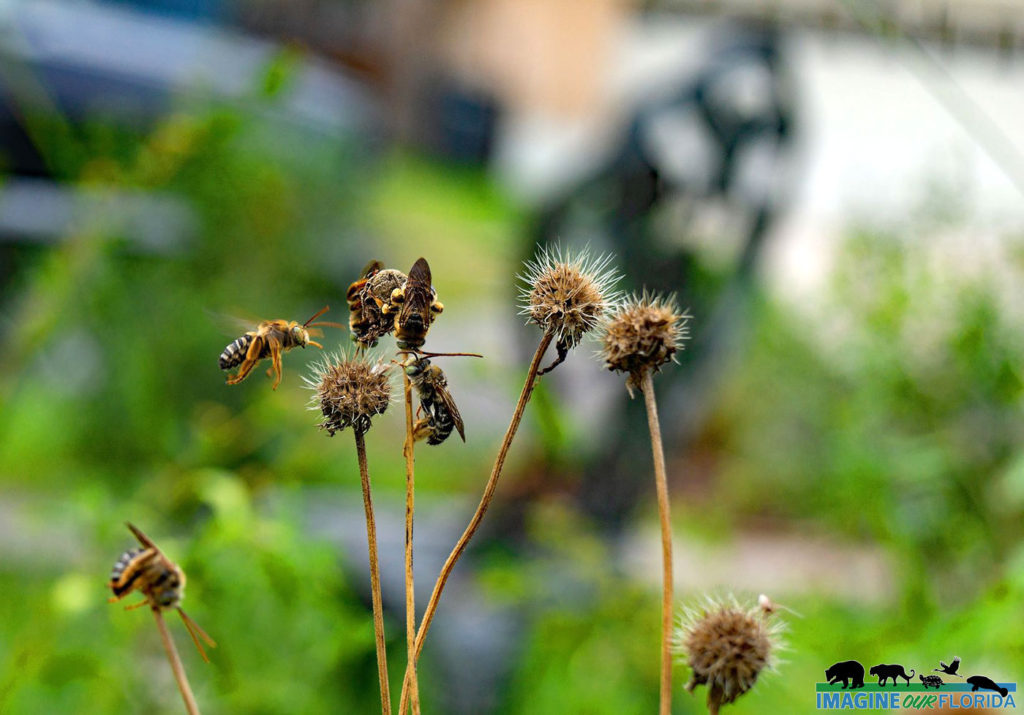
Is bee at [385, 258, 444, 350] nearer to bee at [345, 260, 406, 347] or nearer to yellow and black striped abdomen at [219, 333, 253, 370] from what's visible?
bee at [345, 260, 406, 347]

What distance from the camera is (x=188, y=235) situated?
2.88m

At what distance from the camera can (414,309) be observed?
1.09 ft

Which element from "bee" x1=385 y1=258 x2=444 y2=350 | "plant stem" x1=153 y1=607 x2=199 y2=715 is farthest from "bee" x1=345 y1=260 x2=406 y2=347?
"plant stem" x1=153 y1=607 x2=199 y2=715

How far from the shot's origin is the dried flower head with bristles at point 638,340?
318 mm

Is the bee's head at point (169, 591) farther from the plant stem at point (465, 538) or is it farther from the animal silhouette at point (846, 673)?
the animal silhouette at point (846, 673)

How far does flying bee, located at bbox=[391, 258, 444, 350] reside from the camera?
1.08 ft

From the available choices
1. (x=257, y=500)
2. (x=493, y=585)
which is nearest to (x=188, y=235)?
(x=257, y=500)

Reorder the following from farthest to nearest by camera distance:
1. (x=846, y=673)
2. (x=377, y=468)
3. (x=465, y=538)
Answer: (x=377, y=468) < (x=846, y=673) < (x=465, y=538)

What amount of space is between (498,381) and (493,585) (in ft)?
0.82

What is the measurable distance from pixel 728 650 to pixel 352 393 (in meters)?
0.14

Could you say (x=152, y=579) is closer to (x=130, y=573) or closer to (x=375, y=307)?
(x=130, y=573)

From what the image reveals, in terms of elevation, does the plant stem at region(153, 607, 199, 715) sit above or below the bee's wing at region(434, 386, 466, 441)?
below

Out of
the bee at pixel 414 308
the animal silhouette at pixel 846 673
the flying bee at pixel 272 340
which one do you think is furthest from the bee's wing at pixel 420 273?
the animal silhouette at pixel 846 673

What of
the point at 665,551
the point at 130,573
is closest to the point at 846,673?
the point at 665,551
